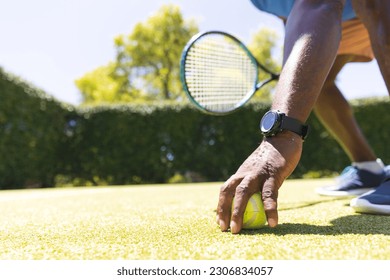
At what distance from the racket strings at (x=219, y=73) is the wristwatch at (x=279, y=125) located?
912 mm

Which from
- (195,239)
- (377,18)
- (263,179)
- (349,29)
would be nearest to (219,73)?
(349,29)

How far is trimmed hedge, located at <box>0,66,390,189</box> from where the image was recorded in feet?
29.0

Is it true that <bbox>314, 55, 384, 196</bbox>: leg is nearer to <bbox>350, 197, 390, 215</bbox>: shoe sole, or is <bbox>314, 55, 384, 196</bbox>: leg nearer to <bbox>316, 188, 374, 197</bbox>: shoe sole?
<bbox>316, 188, 374, 197</bbox>: shoe sole

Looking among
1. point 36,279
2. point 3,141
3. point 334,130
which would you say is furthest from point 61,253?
point 3,141

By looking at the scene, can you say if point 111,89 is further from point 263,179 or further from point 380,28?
point 263,179

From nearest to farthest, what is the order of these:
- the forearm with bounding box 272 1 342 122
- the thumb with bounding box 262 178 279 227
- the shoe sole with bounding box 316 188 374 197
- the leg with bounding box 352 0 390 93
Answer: the thumb with bounding box 262 178 279 227, the forearm with bounding box 272 1 342 122, the leg with bounding box 352 0 390 93, the shoe sole with bounding box 316 188 374 197

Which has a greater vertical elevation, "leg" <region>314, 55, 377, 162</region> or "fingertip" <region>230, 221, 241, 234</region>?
"leg" <region>314, 55, 377, 162</region>

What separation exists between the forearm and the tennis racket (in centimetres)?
82

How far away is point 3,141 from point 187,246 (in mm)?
6891

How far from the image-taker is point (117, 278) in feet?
3.08

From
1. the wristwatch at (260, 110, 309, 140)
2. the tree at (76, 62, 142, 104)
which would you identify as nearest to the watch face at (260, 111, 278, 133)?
the wristwatch at (260, 110, 309, 140)

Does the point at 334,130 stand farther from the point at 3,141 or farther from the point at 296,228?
the point at 3,141

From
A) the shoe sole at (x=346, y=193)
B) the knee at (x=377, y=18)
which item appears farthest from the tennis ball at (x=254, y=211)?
the shoe sole at (x=346, y=193)

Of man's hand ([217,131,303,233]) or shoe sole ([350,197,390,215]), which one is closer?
man's hand ([217,131,303,233])
